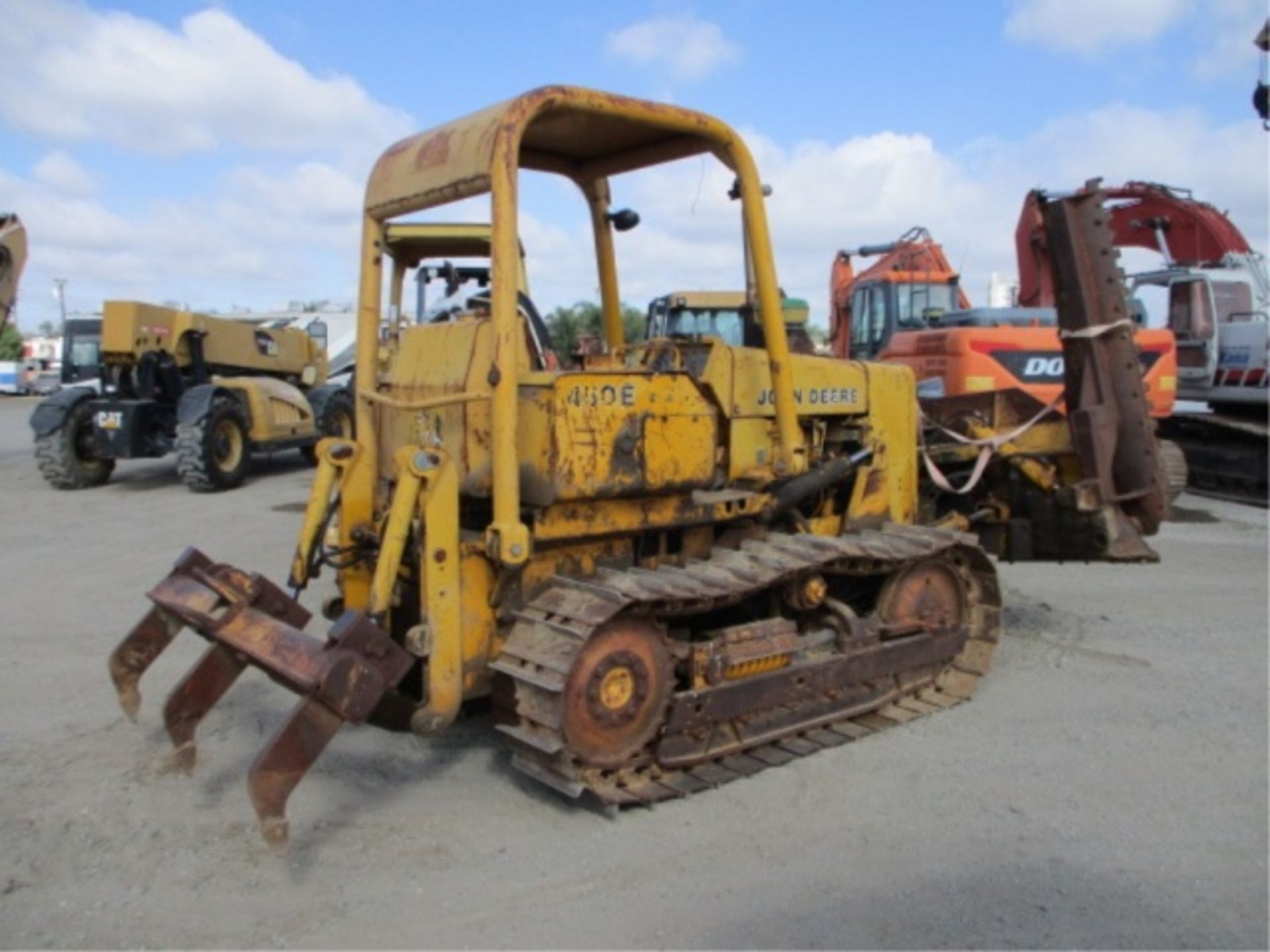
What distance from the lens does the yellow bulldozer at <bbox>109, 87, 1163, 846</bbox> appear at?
153 inches

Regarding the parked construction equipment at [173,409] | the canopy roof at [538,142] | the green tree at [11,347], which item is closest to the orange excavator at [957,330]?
the canopy roof at [538,142]

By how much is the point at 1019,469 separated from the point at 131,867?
486 centimetres

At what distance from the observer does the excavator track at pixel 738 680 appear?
394 cm

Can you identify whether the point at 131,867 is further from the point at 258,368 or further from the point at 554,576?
the point at 258,368

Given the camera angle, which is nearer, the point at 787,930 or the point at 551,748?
the point at 787,930

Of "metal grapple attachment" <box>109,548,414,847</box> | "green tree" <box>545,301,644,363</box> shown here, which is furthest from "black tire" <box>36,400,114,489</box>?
"metal grapple attachment" <box>109,548,414,847</box>

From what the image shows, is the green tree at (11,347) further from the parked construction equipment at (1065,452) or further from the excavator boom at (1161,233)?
the parked construction equipment at (1065,452)

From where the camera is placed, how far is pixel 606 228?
5625 millimetres

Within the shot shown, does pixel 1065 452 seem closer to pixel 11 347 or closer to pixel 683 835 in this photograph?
pixel 683 835

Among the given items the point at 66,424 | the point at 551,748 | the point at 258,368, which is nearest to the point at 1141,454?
the point at 551,748

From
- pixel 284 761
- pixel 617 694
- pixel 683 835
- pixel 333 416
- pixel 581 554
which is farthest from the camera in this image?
pixel 333 416

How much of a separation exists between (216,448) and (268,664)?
10357mm

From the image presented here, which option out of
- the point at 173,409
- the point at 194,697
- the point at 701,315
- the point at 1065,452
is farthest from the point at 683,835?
the point at 173,409

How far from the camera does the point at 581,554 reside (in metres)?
4.57
